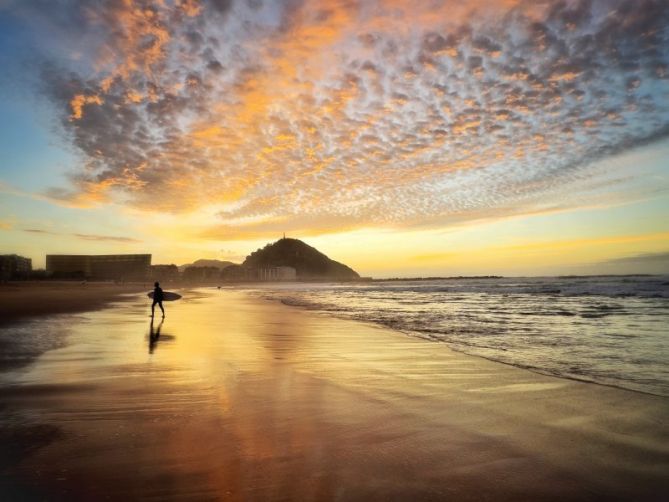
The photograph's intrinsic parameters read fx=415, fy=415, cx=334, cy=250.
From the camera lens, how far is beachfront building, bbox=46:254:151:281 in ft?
483

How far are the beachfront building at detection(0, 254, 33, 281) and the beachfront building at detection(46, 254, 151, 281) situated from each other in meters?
14.7

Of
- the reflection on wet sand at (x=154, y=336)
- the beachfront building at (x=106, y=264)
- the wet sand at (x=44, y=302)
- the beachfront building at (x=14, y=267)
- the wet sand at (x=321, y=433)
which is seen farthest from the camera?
the beachfront building at (x=106, y=264)

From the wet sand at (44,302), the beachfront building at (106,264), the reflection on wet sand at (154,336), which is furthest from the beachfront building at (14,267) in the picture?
the reflection on wet sand at (154,336)

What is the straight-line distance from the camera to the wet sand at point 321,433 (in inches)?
151

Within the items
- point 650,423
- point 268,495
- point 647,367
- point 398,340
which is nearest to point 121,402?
point 268,495

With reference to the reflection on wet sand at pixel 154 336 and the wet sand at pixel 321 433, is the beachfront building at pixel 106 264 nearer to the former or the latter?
the reflection on wet sand at pixel 154 336

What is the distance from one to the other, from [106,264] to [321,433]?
169105mm

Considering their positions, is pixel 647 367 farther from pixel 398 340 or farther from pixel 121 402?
pixel 121 402

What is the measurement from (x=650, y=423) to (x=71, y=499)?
707cm

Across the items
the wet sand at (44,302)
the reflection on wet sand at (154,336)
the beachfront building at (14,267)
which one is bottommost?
the reflection on wet sand at (154,336)

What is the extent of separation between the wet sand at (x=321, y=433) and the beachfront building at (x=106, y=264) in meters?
152

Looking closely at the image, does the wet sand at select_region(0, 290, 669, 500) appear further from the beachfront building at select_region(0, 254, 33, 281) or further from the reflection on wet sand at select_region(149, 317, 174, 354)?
the beachfront building at select_region(0, 254, 33, 281)

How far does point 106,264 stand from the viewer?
152 metres

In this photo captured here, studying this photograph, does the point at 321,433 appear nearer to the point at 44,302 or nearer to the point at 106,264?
the point at 44,302
